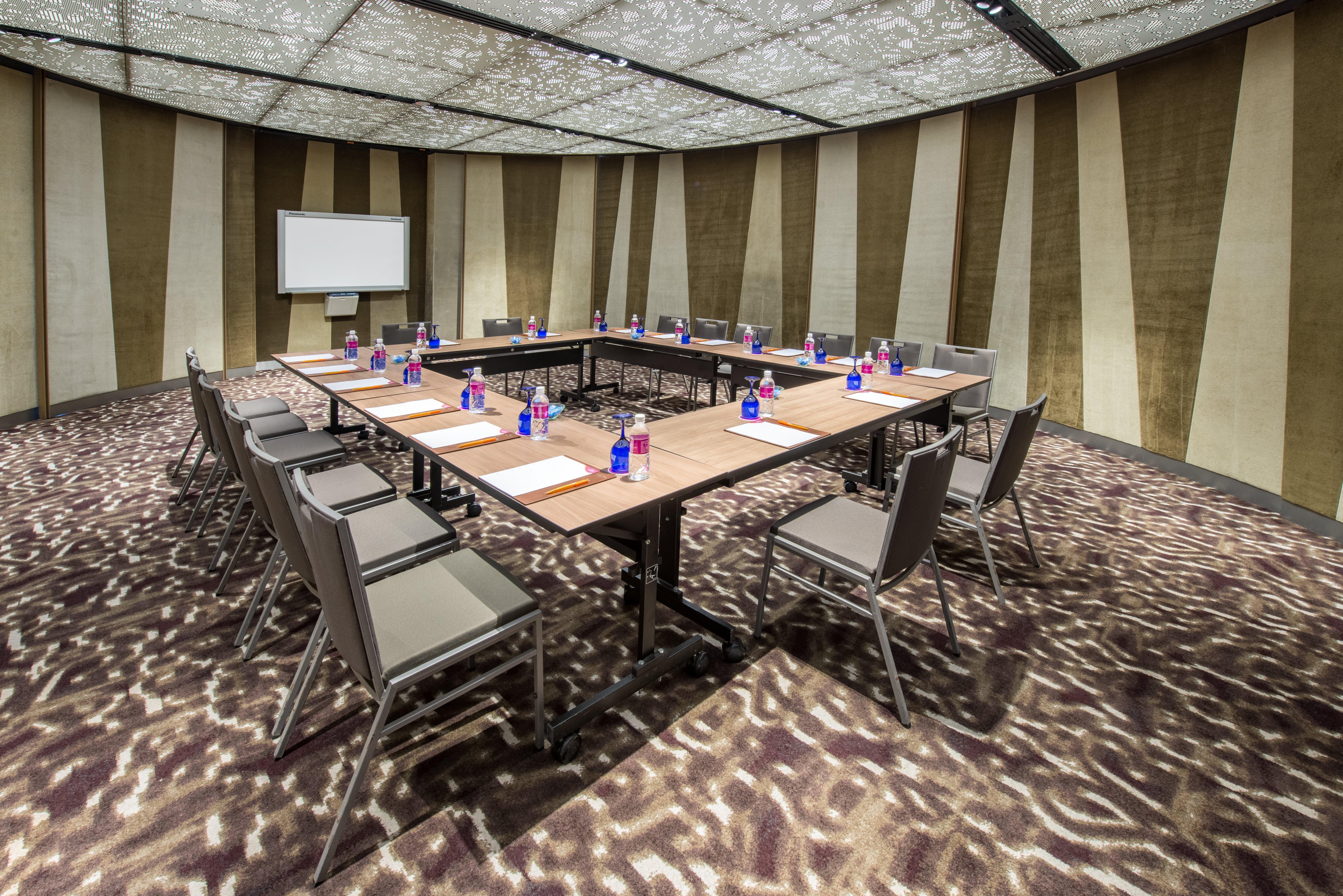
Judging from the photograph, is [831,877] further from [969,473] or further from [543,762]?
[969,473]

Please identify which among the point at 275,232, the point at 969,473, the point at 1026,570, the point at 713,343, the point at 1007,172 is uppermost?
the point at 1007,172

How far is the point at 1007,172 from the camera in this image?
6.48m

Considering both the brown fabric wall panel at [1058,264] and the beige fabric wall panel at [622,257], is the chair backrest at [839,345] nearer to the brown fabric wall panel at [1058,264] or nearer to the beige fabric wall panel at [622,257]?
the brown fabric wall panel at [1058,264]

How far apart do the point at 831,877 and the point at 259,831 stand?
148 centimetres

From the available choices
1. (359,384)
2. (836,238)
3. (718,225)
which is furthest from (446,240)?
(359,384)

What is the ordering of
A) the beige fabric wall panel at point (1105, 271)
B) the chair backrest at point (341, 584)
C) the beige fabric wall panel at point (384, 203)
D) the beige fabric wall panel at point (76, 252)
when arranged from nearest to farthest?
the chair backrest at point (341, 584) < the beige fabric wall panel at point (1105, 271) < the beige fabric wall panel at point (76, 252) < the beige fabric wall panel at point (384, 203)

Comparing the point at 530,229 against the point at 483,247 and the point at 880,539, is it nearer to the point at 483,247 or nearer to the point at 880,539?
the point at 483,247

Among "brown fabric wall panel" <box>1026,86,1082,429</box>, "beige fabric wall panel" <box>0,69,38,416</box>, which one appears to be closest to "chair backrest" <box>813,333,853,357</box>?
"brown fabric wall panel" <box>1026,86,1082,429</box>

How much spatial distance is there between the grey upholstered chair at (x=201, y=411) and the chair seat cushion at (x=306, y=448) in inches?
11.2

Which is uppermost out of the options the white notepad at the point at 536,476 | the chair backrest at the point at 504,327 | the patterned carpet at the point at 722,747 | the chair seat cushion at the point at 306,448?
the chair backrest at the point at 504,327

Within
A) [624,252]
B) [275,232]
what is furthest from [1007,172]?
[275,232]

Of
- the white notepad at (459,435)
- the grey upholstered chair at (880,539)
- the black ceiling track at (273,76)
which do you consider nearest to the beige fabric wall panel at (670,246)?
the black ceiling track at (273,76)

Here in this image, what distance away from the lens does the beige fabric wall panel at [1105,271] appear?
18.4ft

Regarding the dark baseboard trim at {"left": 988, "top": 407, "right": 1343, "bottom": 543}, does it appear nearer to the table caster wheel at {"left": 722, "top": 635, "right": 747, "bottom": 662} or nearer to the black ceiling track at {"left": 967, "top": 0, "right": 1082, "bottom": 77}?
the black ceiling track at {"left": 967, "top": 0, "right": 1082, "bottom": 77}
